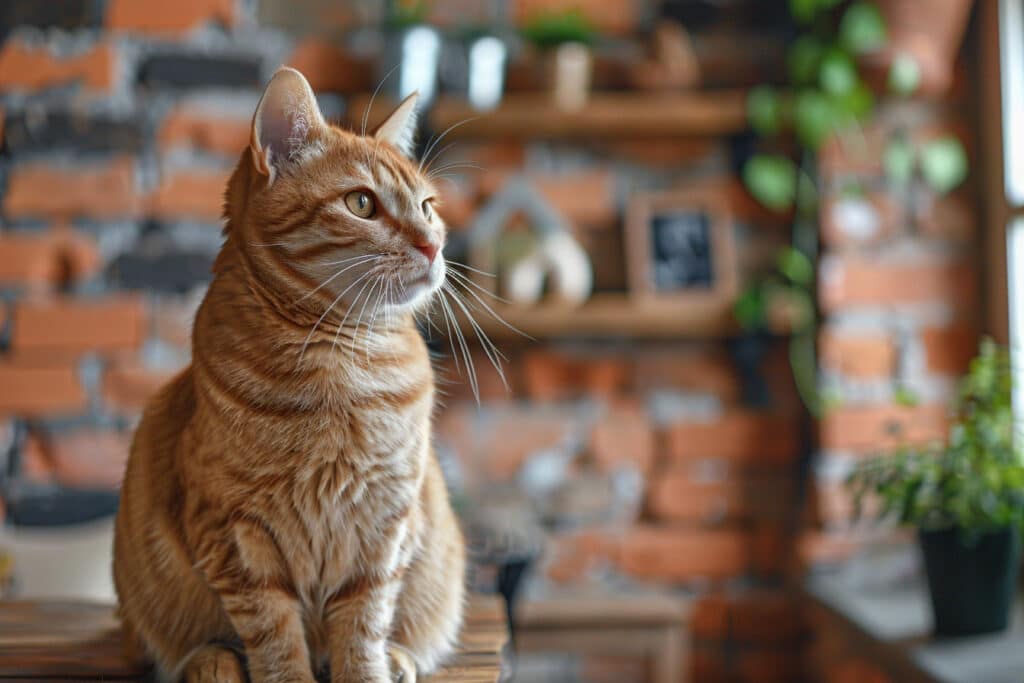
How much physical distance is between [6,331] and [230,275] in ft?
4.31

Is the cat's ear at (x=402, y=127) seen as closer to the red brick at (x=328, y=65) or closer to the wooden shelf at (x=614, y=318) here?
the wooden shelf at (x=614, y=318)

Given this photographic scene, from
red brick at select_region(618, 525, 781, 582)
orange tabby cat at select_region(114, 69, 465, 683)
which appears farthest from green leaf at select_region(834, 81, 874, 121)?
orange tabby cat at select_region(114, 69, 465, 683)

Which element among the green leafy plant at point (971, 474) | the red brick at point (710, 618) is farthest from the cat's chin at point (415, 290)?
the red brick at point (710, 618)

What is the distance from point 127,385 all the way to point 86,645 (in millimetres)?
A: 1016

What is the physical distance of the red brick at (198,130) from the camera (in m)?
1.69

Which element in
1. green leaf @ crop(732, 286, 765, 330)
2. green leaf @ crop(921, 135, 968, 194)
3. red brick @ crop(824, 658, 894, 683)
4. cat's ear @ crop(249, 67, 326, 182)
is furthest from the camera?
green leaf @ crop(732, 286, 765, 330)

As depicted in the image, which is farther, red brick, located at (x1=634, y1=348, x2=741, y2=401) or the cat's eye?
red brick, located at (x1=634, y1=348, x2=741, y2=401)

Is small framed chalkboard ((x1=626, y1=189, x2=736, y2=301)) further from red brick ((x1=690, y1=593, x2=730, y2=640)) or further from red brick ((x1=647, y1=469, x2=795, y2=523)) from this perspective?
red brick ((x1=690, y1=593, x2=730, y2=640))

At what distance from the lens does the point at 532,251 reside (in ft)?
5.35

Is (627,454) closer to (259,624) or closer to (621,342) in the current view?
(621,342)

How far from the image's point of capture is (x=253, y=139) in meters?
0.57

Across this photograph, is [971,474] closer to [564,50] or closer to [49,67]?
[564,50]

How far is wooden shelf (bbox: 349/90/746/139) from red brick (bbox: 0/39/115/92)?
51 centimetres

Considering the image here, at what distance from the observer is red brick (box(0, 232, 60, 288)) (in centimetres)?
166
